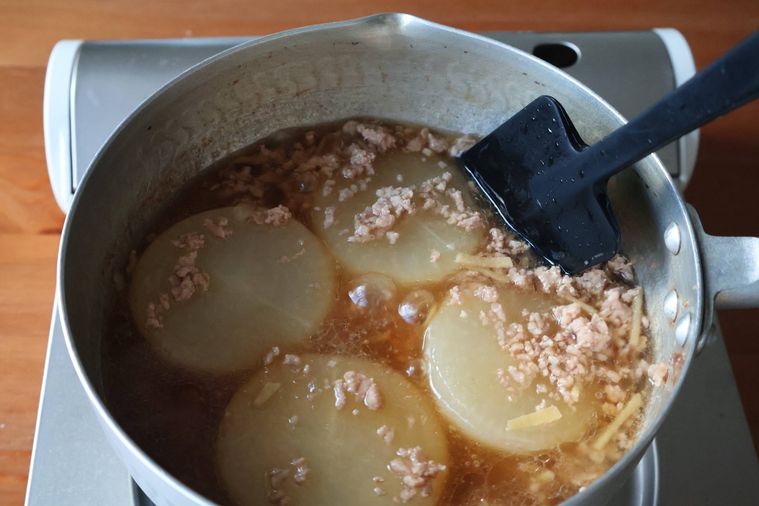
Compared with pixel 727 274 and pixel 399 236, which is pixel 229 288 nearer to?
pixel 399 236

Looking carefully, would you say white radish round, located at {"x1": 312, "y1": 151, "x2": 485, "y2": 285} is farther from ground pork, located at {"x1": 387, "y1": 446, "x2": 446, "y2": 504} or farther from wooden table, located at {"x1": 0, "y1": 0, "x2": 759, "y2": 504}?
wooden table, located at {"x1": 0, "y1": 0, "x2": 759, "y2": 504}

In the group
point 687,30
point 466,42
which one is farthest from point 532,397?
point 687,30

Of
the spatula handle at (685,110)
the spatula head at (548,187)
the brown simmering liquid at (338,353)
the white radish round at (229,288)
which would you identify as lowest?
the brown simmering liquid at (338,353)

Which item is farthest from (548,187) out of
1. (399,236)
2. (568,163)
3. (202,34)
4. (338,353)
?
(202,34)

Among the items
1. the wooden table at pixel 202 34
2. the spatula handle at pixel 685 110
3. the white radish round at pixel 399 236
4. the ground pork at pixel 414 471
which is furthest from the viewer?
the wooden table at pixel 202 34

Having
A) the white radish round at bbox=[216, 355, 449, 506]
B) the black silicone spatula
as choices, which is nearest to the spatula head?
the black silicone spatula

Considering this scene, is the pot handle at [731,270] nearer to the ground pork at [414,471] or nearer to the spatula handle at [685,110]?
the spatula handle at [685,110]

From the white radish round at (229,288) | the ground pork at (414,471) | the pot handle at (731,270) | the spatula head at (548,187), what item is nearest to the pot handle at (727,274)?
the pot handle at (731,270)
